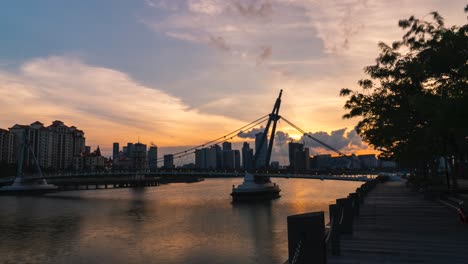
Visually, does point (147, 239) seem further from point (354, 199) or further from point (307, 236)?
point (307, 236)

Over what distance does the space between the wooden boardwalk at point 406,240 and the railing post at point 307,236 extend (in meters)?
2.89

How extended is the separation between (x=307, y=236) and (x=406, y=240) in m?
6.92

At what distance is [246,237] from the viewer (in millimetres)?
33469

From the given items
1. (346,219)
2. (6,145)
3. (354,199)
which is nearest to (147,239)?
(354,199)

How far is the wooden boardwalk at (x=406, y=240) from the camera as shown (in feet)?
30.8

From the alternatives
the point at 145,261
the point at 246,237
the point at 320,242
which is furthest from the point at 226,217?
the point at 320,242

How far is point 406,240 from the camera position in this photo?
11.6 meters

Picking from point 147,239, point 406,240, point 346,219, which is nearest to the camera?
point 406,240

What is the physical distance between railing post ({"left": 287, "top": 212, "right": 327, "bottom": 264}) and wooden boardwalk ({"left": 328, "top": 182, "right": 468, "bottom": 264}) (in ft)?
9.48

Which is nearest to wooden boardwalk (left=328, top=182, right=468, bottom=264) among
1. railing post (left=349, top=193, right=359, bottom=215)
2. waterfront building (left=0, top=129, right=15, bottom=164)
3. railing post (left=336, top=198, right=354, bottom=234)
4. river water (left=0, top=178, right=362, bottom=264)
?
railing post (left=336, top=198, right=354, bottom=234)

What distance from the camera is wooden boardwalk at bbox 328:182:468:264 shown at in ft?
30.8

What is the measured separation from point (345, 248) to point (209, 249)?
19232 mm

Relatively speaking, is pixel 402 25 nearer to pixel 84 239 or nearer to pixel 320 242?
pixel 320 242

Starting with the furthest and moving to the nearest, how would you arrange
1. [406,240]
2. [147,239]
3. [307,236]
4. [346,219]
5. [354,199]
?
[147,239] < [354,199] < [346,219] < [406,240] < [307,236]
